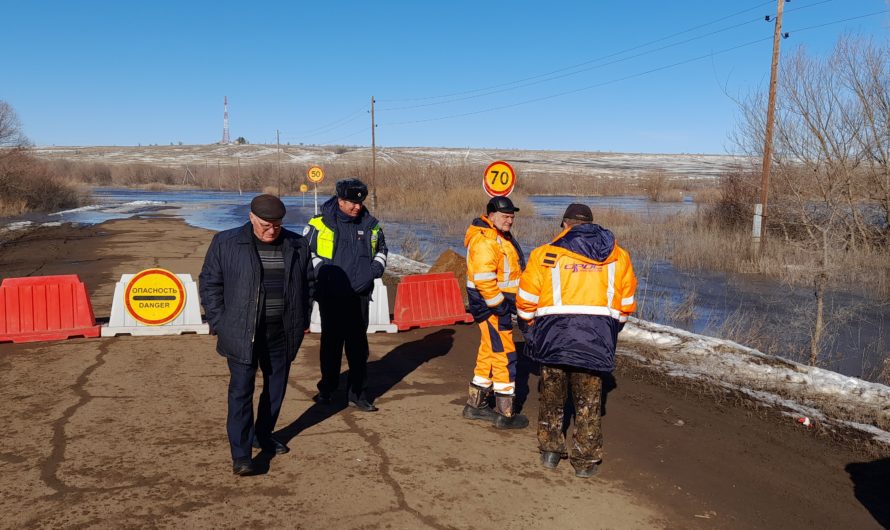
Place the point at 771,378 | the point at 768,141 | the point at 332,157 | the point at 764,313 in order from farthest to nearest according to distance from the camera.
A: the point at 332,157 < the point at 768,141 < the point at 764,313 < the point at 771,378

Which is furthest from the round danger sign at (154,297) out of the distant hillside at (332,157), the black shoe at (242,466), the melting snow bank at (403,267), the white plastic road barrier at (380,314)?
the distant hillside at (332,157)

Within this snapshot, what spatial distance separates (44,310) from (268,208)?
5.62 metres

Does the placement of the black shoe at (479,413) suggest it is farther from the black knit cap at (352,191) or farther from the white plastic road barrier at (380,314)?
the white plastic road barrier at (380,314)

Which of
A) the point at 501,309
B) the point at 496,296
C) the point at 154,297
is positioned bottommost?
the point at 154,297

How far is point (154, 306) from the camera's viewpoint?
28.9 ft

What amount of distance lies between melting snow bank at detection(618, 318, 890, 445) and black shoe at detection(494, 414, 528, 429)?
2.60 meters

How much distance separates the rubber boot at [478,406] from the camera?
5.83 metres

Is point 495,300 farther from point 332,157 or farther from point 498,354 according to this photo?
point 332,157

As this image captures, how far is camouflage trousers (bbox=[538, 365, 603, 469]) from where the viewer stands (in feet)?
15.2

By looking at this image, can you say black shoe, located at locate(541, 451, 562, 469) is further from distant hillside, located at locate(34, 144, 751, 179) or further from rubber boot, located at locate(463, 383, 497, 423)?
distant hillside, located at locate(34, 144, 751, 179)

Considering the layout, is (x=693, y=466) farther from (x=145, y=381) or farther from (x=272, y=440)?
(x=145, y=381)

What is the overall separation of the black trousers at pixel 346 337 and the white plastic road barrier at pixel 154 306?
3389 millimetres

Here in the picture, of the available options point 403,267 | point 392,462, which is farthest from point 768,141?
point 392,462

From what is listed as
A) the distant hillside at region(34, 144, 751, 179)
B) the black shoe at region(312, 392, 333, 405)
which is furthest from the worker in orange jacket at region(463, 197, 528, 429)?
the distant hillside at region(34, 144, 751, 179)
